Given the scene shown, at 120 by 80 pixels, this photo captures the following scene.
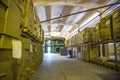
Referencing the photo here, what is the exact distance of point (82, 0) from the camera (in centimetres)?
798

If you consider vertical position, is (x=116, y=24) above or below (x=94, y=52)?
above

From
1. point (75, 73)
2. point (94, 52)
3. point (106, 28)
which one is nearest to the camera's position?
point (75, 73)

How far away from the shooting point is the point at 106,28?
5816 millimetres

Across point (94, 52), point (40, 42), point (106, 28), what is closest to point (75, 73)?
point (106, 28)

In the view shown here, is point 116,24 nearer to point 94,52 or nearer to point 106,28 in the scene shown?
point 106,28

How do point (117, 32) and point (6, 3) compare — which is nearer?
point (6, 3)

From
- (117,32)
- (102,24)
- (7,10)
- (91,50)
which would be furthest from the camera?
(91,50)

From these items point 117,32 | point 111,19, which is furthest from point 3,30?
point 111,19

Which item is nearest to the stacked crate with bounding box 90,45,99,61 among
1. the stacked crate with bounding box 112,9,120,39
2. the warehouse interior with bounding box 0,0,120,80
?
the warehouse interior with bounding box 0,0,120,80

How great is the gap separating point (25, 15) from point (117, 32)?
3641 mm

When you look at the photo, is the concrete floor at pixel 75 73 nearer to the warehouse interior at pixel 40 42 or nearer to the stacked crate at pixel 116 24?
the warehouse interior at pixel 40 42

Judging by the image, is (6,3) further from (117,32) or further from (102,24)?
(102,24)

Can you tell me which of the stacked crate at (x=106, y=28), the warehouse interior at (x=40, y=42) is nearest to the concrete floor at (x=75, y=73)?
the warehouse interior at (x=40, y=42)

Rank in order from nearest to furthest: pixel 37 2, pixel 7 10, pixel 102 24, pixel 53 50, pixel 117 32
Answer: pixel 7 10, pixel 117 32, pixel 102 24, pixel 37 2, pixel 53 50
